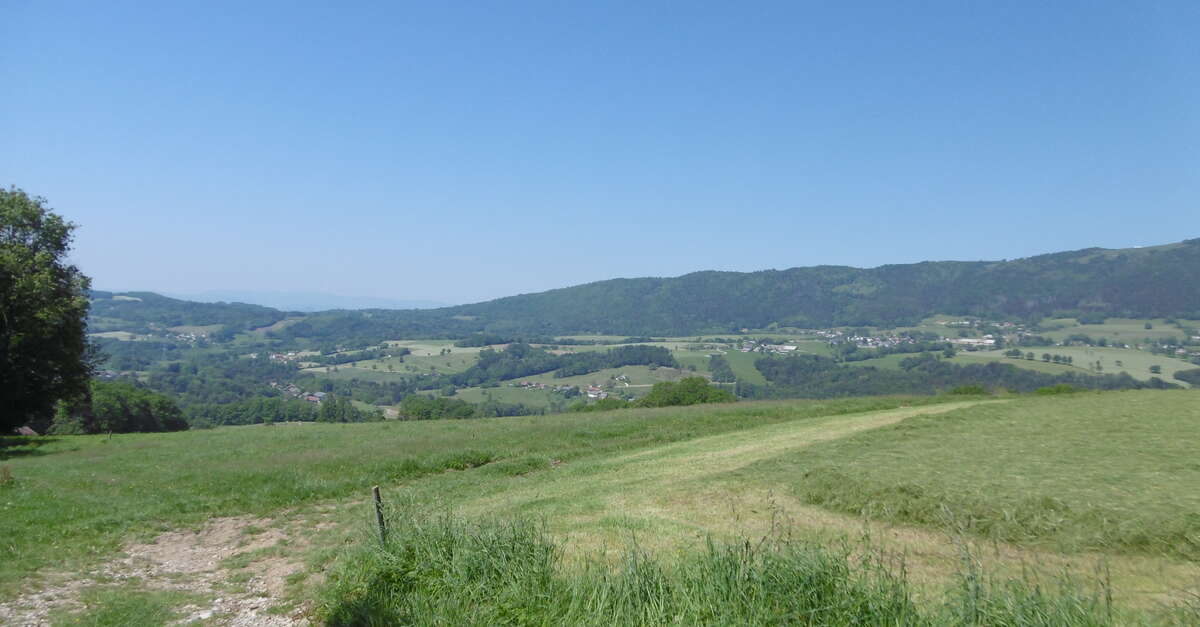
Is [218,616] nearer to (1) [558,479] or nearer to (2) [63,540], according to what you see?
(2) [63,540]

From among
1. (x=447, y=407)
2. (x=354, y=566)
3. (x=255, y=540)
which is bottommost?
(x=447, y=407)

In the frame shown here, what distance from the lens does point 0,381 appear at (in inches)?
1069

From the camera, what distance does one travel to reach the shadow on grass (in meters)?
22.7

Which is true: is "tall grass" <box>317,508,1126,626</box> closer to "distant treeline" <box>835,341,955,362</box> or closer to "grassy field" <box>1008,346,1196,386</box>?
"grassy field" <box>1008,346,1196,386</box>

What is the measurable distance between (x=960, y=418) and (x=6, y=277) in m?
34.3

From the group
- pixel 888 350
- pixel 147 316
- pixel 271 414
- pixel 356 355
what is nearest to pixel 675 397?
pixel 271 414

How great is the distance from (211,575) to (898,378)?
7317 centimetres

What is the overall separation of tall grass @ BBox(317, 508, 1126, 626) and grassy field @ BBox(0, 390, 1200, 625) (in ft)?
0.09

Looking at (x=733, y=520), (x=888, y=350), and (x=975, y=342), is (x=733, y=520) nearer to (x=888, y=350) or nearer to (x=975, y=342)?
(x=888, y=350)

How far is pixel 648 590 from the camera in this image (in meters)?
5.97

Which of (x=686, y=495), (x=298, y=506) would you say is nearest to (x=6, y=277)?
(x=298, y=506)

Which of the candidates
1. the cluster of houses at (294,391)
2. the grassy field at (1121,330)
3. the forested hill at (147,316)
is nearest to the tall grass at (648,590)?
Result: the cluster of houses at (294,391)

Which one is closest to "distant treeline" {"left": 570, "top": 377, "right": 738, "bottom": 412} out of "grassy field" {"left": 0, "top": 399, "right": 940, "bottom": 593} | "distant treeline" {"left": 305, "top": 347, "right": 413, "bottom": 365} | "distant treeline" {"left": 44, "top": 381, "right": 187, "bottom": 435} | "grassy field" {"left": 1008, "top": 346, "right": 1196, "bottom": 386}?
"grassy field" {"left": 0, "top": 399, "right": 940, "bottom": 593}

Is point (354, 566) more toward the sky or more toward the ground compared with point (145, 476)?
more toward the sky
